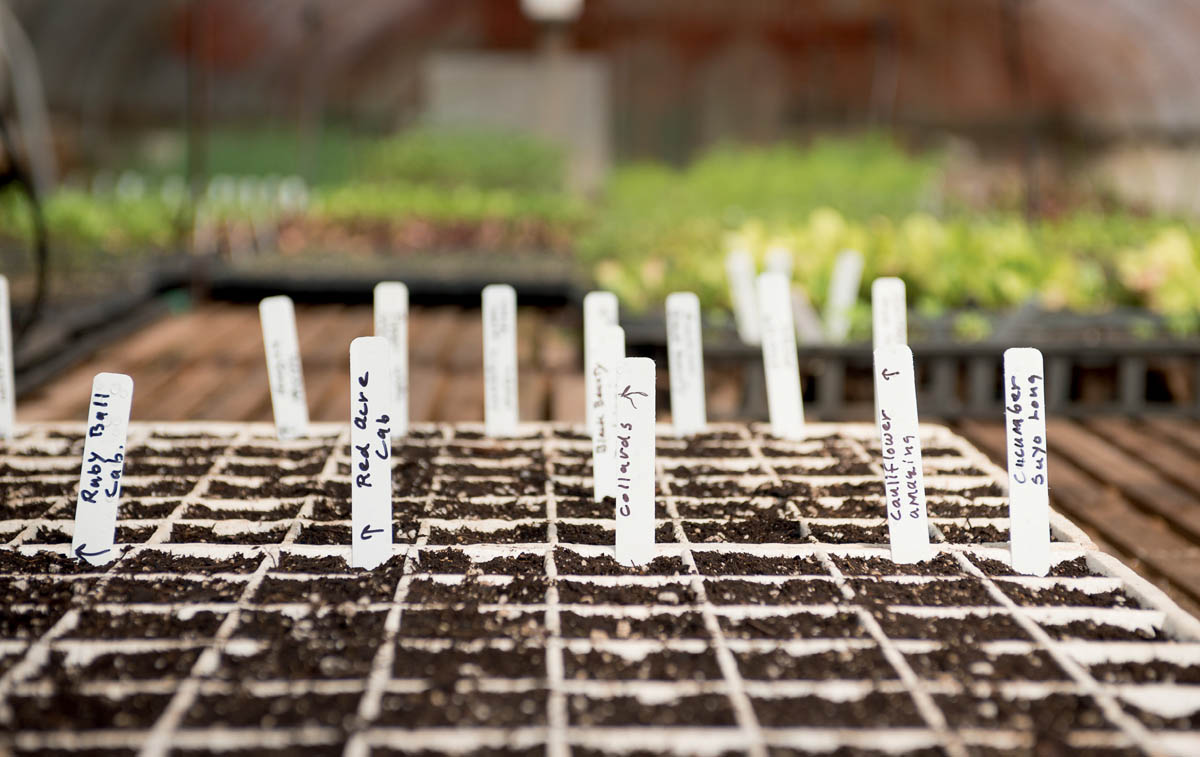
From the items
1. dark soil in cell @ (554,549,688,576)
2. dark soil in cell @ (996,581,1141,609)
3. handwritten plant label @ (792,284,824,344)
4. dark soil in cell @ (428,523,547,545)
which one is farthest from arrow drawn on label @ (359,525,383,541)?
Result: handwritten plant label @ (792,284,824,344)

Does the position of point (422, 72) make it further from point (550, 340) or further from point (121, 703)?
point (121, 703)

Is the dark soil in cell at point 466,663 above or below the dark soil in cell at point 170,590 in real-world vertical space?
below

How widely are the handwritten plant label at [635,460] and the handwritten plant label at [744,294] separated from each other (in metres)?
1.47

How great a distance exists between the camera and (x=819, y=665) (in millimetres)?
1210

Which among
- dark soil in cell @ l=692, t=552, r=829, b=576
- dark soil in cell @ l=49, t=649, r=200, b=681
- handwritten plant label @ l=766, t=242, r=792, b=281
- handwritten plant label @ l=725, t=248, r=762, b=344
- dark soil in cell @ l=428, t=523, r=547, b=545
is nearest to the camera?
dark soil in cell @ l=49, t=649, r=200, b=681

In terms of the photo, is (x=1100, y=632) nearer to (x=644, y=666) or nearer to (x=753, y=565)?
(x=753, y=565)

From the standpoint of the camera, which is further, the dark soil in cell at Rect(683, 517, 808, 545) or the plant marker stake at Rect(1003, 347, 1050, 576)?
the dark soil in cell at Rect(683, 517, 808, 545)

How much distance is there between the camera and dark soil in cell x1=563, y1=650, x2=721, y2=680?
1178 mm

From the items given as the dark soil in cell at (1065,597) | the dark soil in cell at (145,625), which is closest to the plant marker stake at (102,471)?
the dark soil in cell at (145,625)

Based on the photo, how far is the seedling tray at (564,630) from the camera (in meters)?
1.07

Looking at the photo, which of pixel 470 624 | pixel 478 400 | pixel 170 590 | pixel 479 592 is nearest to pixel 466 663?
pixel 470 624

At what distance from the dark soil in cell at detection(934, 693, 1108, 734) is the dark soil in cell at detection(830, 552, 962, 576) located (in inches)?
13.8

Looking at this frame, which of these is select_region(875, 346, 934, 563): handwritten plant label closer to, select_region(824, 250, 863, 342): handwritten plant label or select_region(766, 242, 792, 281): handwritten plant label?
select_region(824, 250, 863, 342): handwritten plant label

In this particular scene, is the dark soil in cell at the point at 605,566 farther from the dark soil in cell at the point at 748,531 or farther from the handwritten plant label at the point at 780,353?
the handwritten plant label at the point at 780,353
